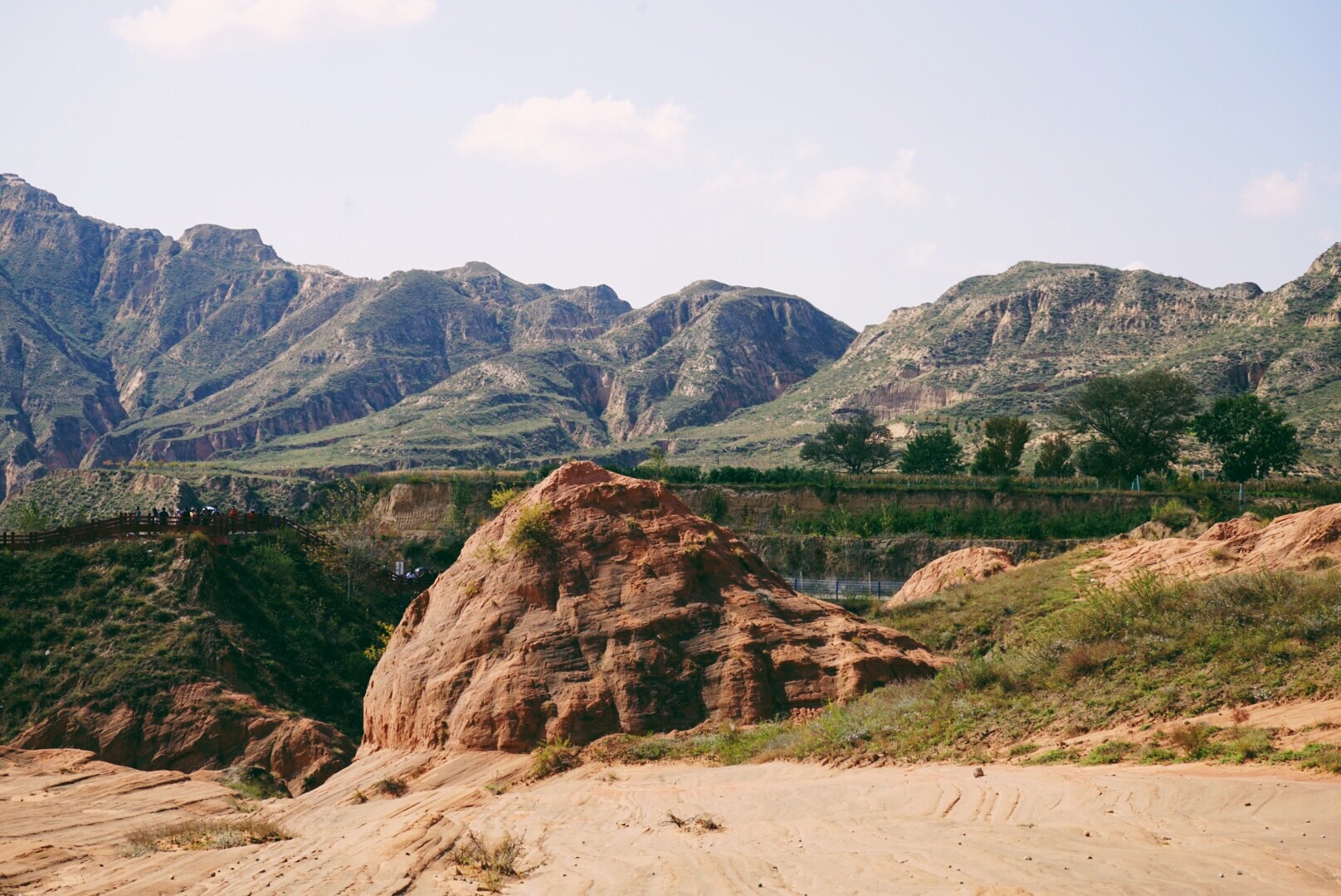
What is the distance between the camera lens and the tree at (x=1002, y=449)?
6769 cm

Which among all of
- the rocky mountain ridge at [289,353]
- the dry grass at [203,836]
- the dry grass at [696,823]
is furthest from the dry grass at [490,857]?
the rocky mountain ridge at [289,353]

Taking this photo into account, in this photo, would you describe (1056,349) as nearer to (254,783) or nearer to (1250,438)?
(1250,438)

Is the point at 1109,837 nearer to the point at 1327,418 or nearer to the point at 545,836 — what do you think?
the point at 545,836

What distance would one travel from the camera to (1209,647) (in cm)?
1495

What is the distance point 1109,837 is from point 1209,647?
19.9ft

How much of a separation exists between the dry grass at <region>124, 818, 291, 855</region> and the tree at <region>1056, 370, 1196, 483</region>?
191 feet

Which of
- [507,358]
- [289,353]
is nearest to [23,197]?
[289,353]

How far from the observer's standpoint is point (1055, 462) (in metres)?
65.9

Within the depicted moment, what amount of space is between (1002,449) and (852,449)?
12.0 meters

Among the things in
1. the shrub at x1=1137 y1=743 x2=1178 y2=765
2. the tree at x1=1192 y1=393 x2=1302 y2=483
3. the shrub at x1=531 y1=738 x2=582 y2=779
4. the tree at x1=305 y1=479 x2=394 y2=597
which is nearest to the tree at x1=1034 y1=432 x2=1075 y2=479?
the tree at x1=1192 y1=393 x2=1302 y2=483

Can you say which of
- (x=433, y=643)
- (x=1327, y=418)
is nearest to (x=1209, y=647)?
(x=433, y=643)

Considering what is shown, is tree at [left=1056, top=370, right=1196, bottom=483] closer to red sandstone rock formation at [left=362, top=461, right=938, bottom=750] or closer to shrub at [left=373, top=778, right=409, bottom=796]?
red sandstone rock formation at [left=362, top=461, right=938, bottom=750]

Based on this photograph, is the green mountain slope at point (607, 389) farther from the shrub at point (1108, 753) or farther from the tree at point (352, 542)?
the shrub at point (1108, 753)

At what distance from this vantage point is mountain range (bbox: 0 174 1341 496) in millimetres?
105188
